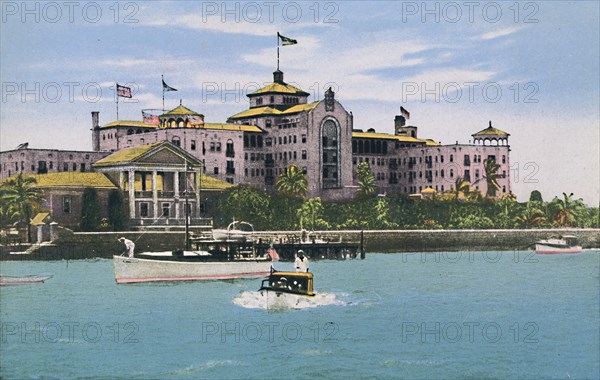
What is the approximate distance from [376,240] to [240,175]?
847 inches

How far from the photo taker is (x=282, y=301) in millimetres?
56344

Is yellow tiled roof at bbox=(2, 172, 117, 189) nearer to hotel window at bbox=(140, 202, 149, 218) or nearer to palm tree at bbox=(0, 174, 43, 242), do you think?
palm tree at bbox=(0, 174, 43, 242)

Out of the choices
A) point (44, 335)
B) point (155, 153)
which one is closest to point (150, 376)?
point (44, 335)

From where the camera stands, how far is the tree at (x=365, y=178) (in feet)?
407

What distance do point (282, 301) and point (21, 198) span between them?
4220 centimetres

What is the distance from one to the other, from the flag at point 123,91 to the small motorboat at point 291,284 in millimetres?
38021

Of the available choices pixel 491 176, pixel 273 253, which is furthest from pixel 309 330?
pixel 491 176

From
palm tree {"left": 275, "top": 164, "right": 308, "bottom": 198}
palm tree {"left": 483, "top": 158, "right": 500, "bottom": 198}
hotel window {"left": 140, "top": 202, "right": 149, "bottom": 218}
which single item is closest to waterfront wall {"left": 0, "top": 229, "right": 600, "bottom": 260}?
hotel window {"left": 140, "top": 202, "right": 149, "bottom": 218}

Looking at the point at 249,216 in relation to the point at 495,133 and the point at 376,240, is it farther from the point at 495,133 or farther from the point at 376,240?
the point at 495,133

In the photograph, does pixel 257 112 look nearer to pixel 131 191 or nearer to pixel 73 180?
pixel 131 191

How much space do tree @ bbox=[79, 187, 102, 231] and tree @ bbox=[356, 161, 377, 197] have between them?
118ft

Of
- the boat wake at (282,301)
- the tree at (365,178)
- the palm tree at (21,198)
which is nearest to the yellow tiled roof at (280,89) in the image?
the tree at (365,178)

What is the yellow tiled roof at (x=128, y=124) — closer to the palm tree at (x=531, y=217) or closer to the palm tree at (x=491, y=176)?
the palm tree at (x=491, y=176)

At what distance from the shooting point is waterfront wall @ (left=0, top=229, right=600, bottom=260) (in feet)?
290
